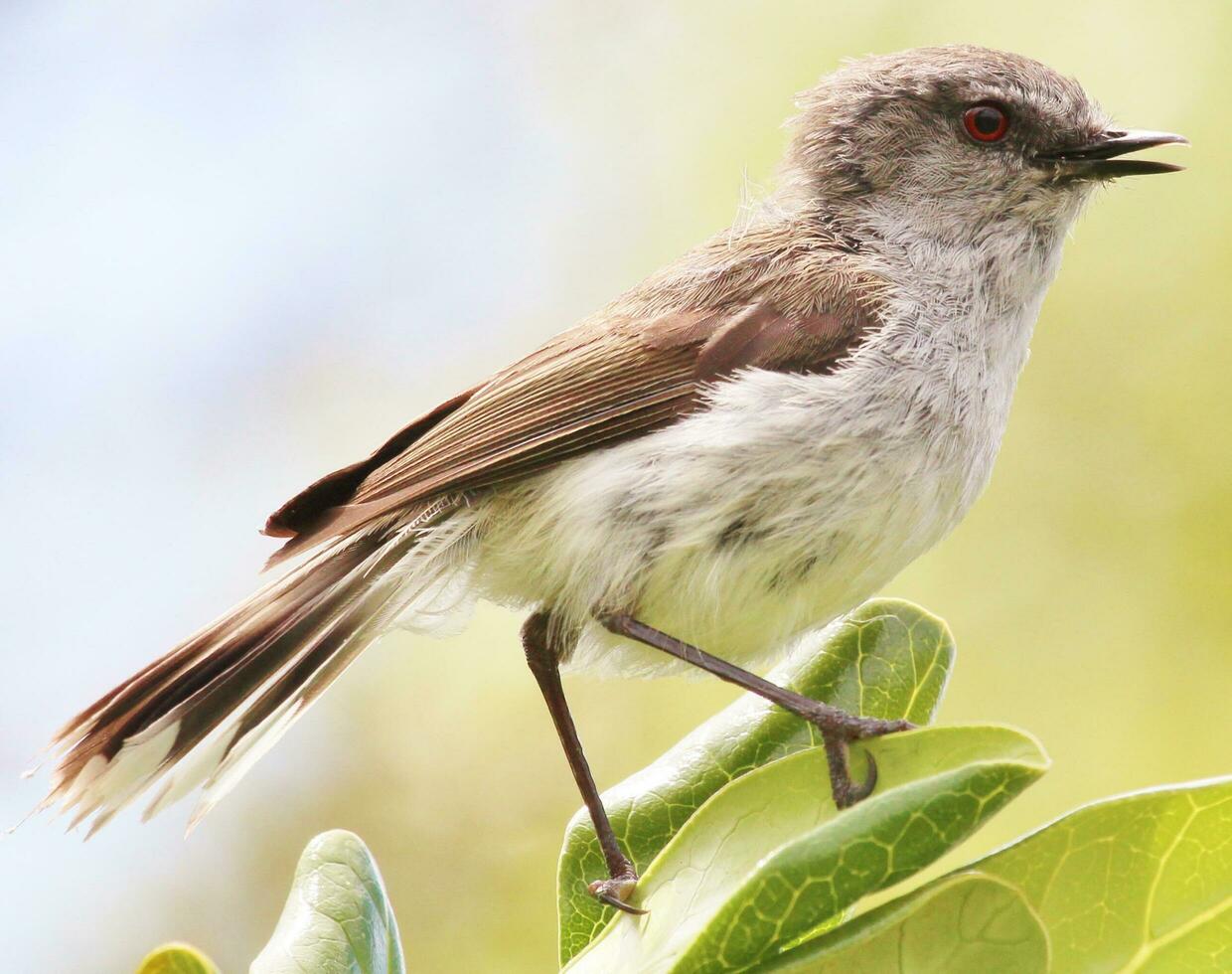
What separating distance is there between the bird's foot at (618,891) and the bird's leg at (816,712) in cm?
33

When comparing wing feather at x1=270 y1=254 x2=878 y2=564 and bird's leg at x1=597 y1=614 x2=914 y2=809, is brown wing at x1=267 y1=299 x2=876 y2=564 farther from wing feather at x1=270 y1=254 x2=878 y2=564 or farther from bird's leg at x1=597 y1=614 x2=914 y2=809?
bird's leg at x1=597 y1=614 x2=914 y2=809

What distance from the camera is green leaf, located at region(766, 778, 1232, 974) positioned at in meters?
1.58

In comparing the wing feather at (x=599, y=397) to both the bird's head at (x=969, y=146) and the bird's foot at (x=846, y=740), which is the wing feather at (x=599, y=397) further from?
the bird's foot at (x=846, y=740)

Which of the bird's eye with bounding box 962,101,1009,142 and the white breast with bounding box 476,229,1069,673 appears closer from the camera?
the white breast with bounding box 476,229,1069,673

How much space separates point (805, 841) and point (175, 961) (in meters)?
0.83

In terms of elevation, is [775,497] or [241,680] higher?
[241,680]

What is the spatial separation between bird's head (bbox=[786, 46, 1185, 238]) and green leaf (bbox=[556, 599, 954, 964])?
3.43ft

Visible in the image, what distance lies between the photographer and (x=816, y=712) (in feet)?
6.97

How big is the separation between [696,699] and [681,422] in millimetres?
2151

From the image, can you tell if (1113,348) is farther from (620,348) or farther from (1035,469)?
(620,348)

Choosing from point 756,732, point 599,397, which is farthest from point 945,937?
point 599,397

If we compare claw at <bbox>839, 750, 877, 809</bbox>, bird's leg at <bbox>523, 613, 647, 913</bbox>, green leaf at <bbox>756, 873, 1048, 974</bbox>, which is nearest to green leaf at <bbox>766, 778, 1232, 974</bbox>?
green leaf at <bbox>756, 873, 1048, 974</bbox>

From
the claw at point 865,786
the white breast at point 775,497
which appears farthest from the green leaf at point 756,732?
the claw at point 865,786

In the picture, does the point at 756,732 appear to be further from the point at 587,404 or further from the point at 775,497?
the point at 587,404
